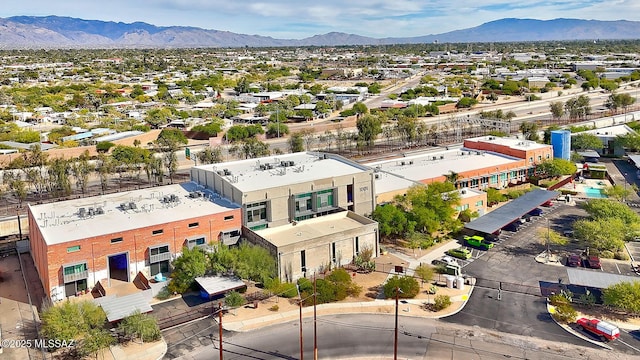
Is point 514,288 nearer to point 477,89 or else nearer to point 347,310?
point 347,310

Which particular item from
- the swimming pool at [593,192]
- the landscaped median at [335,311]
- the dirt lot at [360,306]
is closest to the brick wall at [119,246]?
the dirt lot at [360,306]

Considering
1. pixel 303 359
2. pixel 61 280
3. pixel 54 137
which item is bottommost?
pixel 303 359

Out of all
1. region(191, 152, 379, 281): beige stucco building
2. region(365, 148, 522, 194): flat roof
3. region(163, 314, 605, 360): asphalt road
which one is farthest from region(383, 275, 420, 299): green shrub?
region(365, 148, 522, 194): flat roof

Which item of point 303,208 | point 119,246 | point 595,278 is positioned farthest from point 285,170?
point 595,278

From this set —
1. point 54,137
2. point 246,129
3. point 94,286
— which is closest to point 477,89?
point 246,129

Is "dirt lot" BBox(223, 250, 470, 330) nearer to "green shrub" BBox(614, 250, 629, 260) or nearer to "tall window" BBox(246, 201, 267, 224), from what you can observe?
"tall window" BBox(246, 201, 267, 224)

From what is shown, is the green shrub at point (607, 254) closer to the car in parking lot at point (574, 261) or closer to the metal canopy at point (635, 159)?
the car in parking lot at point (574, 261)
